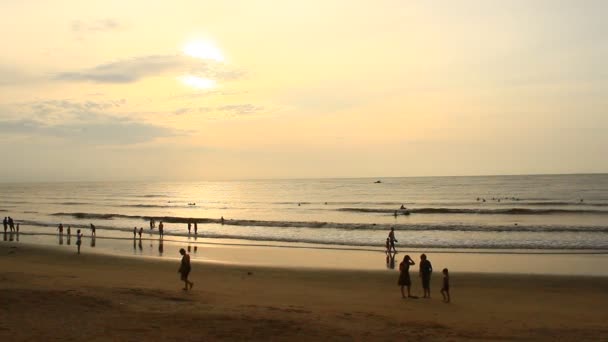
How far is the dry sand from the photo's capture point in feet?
35.3

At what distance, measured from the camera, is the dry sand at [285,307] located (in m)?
10.8

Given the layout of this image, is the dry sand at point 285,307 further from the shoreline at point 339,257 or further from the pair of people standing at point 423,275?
the shoreline at point 339,257

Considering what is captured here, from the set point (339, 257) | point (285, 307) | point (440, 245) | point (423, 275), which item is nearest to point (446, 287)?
point (423, 275)

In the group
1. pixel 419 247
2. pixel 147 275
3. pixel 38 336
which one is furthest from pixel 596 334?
pixel 419 247

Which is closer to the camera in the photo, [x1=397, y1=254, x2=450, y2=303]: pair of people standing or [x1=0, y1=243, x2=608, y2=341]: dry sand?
[x1=0, y1=243, x2=608, y2=341]: dry sand

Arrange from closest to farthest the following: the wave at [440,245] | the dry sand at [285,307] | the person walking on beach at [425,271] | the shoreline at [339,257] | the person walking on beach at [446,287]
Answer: the dry sand at [285,307] < the person walking on beach at [446,287] < the person walking on beach at [425,271] < the shoreline at [339,257] < the wave at [440,245]

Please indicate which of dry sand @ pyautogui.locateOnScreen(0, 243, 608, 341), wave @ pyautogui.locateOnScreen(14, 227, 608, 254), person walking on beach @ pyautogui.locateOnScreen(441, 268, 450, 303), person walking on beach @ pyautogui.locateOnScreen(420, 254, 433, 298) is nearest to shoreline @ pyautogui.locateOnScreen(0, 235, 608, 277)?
wave @ pyautogui.locateOnScreen(14, 227, 608, 254)

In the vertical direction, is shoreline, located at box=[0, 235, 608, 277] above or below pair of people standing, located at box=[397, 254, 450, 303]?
below

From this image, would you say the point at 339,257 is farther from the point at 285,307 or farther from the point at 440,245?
the point at 285,307

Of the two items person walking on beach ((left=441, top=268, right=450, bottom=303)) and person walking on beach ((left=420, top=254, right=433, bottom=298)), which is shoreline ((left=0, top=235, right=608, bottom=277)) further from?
person walking on beach ((left=441, top=268, right=450, bottom=303))

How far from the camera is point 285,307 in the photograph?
45.4 ft

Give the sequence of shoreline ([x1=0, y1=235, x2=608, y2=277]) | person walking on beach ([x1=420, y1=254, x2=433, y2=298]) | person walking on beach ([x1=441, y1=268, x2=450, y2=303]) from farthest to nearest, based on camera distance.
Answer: shoreline ([x1=0, y1=235, x2=608, y2=277]) → person walking on beach ([x1=420, y1=254, x2=433, y2=298]) → person walking on beach ([x1=441, y1=268, x2=450, y2=303])

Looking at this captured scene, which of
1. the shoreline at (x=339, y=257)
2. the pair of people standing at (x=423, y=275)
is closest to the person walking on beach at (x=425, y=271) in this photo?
the pair of people standing at (x=423, y=275)

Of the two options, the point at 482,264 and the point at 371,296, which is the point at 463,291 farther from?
the point at 482,264
